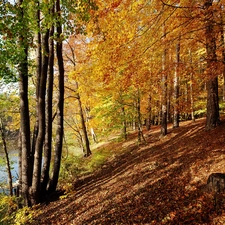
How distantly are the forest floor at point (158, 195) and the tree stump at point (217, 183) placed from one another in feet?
0.49

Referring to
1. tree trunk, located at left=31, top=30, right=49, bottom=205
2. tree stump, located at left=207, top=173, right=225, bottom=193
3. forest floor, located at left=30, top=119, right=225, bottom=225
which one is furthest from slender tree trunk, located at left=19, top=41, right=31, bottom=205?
tree stump, located at left=207, top=173, right=225, bottom=193

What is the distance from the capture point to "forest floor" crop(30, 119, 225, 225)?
13.6ft

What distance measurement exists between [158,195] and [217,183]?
170cm

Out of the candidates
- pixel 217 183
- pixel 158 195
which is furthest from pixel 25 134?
pixel 217 183

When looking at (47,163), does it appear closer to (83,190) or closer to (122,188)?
(83,190)

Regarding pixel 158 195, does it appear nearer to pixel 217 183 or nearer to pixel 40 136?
pixel 217 183

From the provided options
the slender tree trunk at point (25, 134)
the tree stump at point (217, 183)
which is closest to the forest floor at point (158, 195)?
the tree stump at point (217, 183)

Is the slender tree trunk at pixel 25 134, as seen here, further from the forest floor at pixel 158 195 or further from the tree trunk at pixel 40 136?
the forest floor at pixel 158 195

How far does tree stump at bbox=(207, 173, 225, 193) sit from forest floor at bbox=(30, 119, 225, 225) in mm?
150

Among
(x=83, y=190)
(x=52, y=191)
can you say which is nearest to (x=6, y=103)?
(x=52, y=191)

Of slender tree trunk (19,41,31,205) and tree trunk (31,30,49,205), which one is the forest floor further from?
slender tree trunk (19,41,31,205)

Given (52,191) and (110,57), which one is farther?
(52,191)

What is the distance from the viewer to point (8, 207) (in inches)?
293

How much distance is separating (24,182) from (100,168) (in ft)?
15.5
